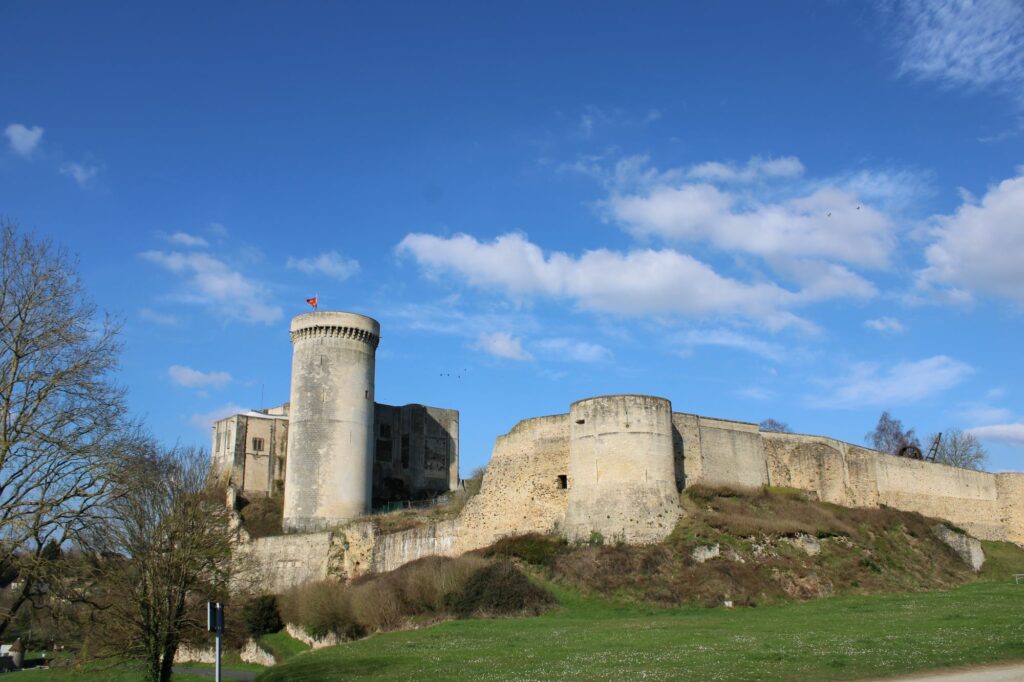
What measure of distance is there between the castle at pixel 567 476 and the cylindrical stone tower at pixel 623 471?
5cm

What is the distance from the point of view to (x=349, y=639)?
30.6m

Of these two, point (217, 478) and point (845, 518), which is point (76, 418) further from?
point (217, 478)

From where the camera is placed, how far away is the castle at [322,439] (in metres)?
46.0

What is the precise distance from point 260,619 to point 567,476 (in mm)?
14392

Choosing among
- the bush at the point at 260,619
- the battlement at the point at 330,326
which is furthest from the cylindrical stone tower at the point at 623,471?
the battlement at the point at 330,326

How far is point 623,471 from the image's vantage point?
32.9m

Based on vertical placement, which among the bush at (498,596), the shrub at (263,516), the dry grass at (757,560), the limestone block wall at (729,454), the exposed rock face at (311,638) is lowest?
the exposed rock face at (311,638)

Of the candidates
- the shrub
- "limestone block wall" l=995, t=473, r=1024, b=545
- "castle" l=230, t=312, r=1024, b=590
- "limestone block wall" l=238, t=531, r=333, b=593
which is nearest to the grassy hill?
"castle" l=230, t=312, r=1024, b=590

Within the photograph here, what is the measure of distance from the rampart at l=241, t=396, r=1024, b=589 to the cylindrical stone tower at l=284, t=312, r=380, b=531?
3004 mm

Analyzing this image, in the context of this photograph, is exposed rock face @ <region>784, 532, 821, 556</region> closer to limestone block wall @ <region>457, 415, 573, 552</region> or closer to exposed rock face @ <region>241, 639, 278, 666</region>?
limestone block wall @ <region>457, 415, 573, 552</region>

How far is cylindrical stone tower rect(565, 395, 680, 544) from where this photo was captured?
105 ft

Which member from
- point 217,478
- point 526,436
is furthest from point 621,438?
point 217,478

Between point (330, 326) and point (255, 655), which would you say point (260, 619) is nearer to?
point (255, 655)

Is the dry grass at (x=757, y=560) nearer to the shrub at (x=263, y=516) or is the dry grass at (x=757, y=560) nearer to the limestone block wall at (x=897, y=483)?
the limestone block wall at (x=897, y=483)
